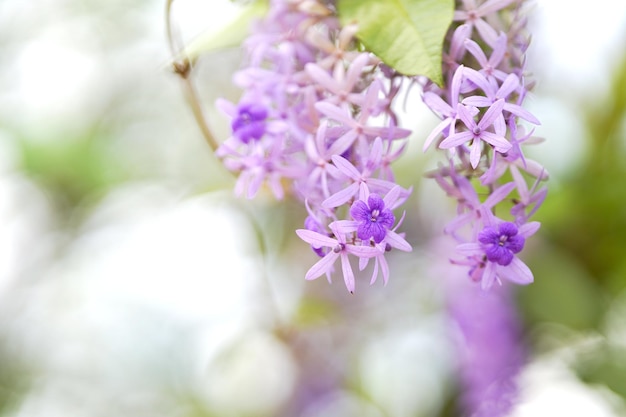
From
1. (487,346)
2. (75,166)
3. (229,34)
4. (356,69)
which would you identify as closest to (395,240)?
(356,69)

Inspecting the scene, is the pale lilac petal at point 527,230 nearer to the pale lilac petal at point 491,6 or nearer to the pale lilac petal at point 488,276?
the pale lilac petal at point 488,276

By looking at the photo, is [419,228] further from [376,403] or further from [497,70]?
[497,70]

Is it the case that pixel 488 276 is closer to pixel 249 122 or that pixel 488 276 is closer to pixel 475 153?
pixel 475 153

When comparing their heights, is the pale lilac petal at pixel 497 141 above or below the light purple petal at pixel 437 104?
below

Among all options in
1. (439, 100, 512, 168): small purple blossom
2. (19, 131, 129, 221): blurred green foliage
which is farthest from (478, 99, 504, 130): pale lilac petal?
(19, 131, 129, 221): blurred green foliage

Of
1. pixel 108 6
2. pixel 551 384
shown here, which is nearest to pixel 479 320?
pixel 551 384

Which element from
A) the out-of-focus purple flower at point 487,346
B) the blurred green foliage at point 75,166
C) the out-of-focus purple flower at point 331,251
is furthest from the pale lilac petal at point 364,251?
the blurred green foliage at point 75,166
